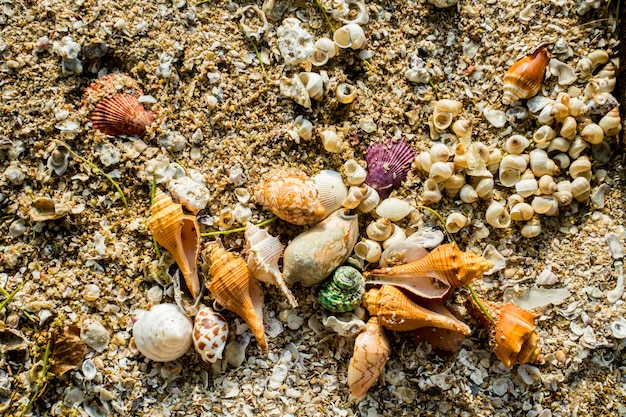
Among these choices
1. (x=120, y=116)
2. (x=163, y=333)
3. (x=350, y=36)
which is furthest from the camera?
(x=350, y=36)

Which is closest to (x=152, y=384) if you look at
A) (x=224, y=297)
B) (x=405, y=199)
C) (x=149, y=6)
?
(x=224, y=297)

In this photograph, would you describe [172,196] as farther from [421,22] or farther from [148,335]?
[421,22]

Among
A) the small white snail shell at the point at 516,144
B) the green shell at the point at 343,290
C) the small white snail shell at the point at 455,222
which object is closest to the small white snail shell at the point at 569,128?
the small white snail shell at the point at 516,144

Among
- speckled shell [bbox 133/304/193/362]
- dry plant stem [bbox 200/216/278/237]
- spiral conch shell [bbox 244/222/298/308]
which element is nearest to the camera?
speckled shell [bbox 133/304/193/362]

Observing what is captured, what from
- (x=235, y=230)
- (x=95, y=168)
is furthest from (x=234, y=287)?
(x=95, y=168)

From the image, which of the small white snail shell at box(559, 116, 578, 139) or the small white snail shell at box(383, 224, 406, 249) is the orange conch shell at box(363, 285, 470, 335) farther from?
the small white snail shell at box(559, 116, 578, 139)

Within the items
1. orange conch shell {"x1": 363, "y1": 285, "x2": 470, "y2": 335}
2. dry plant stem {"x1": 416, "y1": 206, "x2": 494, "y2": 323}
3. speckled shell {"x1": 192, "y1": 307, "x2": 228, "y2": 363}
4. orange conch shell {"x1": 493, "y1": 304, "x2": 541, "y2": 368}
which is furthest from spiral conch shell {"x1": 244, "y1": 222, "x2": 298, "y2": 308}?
orange conch shell {"x1": 493, "y1": 304, "x2": 541, "y2": 368}

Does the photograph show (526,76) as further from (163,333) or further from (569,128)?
(163,333)
